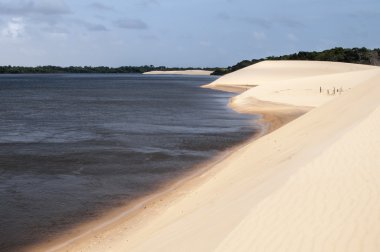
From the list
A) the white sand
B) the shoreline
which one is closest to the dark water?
the shoreline

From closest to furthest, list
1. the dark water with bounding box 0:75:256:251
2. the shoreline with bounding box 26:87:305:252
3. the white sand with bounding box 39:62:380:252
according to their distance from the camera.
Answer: the white sand with bounding box 39:62:380:252, the shoreline with bounding box 26:87:305:252, the dark water with bounding box 0:75:256:251

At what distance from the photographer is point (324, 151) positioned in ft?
41.2

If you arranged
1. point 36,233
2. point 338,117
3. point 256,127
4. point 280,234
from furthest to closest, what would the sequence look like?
point 256,127 → point 338,117 → point 36,233 → point 280,234

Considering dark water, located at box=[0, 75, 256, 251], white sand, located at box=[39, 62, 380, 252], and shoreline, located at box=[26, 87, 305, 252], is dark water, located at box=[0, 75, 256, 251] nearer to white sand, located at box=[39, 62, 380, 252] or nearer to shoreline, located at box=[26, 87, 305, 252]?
shoreline, located at box=[26, 87, 305, 252]

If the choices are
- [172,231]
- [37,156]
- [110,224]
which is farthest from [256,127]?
[172,231]

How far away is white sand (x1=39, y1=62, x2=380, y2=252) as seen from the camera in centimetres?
751

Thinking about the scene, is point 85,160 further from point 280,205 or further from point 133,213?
point 280,205

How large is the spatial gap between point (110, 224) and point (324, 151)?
19.0 ft

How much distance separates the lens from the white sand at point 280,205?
751cm

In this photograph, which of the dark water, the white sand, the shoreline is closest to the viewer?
the white sand

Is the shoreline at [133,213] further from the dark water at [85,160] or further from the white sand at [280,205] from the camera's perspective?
the dark water at [85,160]

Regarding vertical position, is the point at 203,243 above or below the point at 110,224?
above

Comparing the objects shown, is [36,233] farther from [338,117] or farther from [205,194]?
[338,117]

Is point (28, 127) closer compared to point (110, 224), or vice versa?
point (110, 224)
